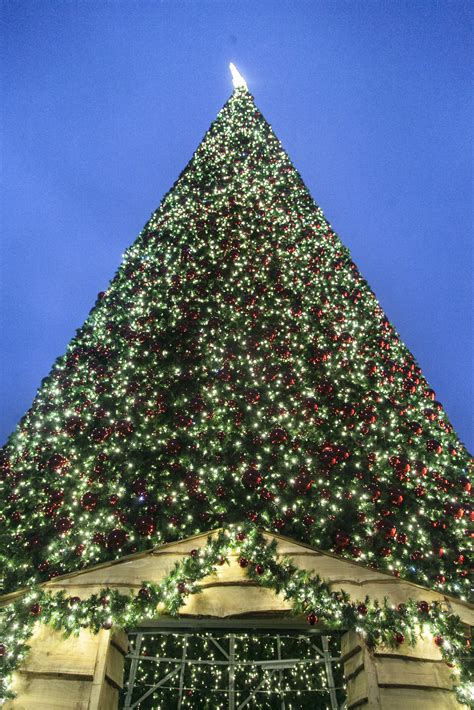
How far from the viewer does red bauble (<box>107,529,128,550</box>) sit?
308 centimetres

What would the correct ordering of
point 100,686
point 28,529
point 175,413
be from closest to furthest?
point 100,686
point 28,529
point 175,413

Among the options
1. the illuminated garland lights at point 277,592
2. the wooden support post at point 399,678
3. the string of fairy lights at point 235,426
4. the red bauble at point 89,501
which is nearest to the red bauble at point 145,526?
the string of fairy lights at point 235,426

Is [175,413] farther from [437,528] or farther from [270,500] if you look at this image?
[437,528]

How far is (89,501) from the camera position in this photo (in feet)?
11.0

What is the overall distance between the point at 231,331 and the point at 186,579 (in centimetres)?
300

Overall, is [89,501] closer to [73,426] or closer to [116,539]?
[116,539]

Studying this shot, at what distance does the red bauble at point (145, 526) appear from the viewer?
10.3 ft

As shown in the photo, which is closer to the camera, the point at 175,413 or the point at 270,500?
the point at 270,500

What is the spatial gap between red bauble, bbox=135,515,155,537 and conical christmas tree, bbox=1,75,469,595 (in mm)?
23

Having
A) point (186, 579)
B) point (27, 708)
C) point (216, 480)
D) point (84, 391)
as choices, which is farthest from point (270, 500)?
point (84, 391)

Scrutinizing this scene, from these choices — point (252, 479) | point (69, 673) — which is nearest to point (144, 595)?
point (69, 673)

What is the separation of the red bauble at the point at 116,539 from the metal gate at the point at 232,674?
9.99ft

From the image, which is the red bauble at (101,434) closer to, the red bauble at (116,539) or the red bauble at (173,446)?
the red bauble at (173,446)

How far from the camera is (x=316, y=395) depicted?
4.33m
